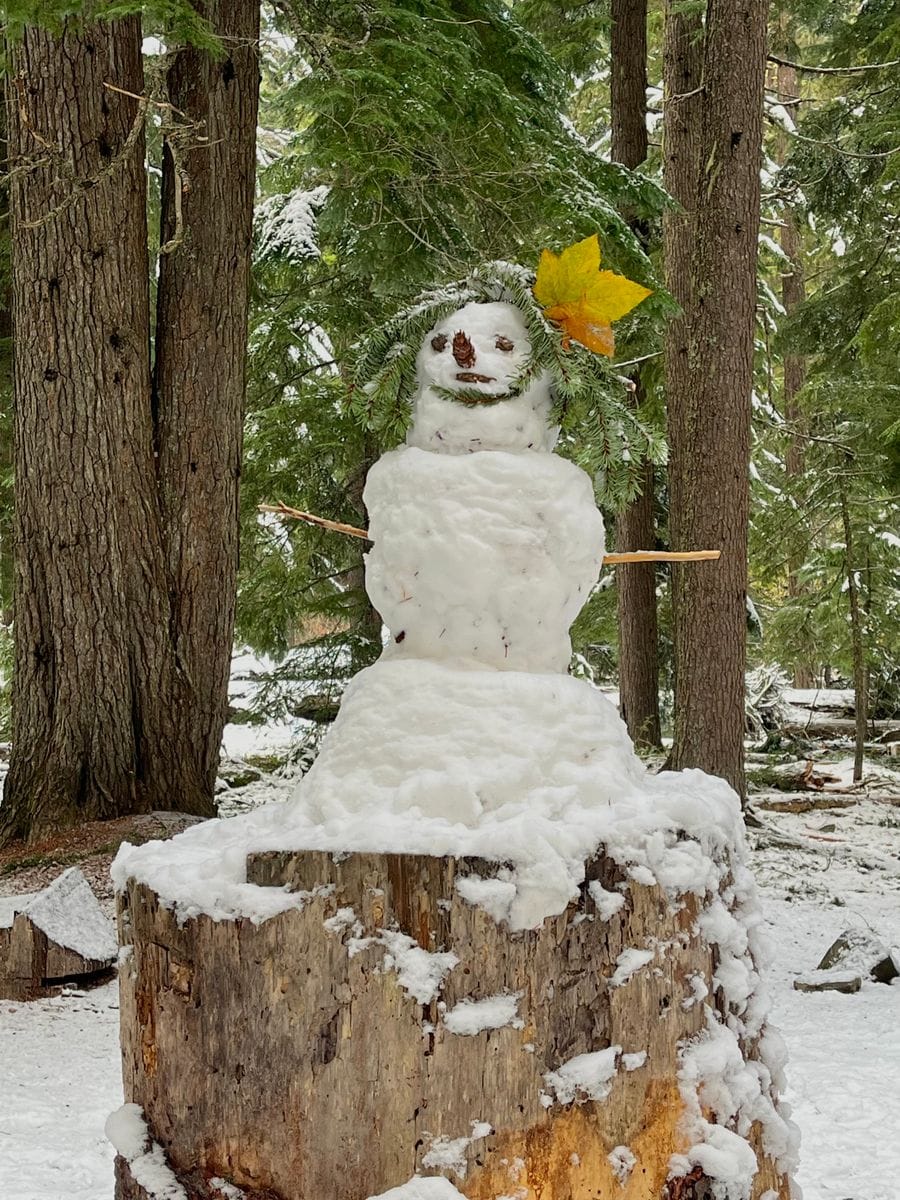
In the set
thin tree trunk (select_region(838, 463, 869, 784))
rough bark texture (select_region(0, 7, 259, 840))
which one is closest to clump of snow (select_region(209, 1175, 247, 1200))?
rough bark texture (select_region(0, 7, 259, 840))

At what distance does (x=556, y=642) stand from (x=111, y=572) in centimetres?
352

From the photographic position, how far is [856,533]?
9930 mm

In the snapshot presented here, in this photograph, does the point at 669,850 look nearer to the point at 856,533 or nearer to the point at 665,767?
the point at 665,767

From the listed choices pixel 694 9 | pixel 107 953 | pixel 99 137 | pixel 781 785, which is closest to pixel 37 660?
pixel 107 953

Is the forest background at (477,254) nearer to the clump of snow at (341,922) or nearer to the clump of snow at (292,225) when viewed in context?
the clump of snow at (292,225)

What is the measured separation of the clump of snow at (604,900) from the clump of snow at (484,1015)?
0.18m

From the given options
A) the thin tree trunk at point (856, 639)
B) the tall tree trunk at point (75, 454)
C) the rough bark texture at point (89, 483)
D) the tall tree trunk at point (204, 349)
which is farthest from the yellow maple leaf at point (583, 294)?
the thin tree trunk at point (856, 639)

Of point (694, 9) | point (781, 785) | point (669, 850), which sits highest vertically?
point (694, 9)

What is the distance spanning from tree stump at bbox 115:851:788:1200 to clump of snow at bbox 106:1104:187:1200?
0.06 ft

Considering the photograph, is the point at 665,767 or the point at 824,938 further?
the point at 665,767

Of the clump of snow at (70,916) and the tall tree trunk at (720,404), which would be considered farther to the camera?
the tall tree trunk at (720,404)

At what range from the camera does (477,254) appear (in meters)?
5.41

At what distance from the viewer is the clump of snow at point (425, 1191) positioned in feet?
5.26

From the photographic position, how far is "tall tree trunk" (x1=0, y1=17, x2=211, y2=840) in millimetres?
4977
